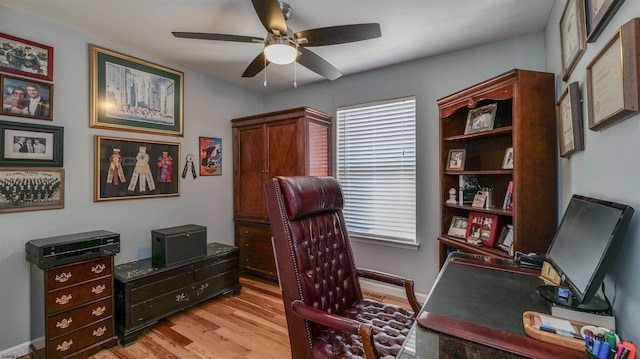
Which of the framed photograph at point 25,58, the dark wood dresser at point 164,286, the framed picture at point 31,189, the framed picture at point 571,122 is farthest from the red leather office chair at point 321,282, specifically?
the framed photograph at point 25,58

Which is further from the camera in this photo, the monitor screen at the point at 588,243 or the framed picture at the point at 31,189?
the framed picture at the point at 31,189

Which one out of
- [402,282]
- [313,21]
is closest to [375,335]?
[402,282]

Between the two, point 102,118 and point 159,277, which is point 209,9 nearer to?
point 102,118

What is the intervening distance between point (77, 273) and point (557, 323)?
2756 millimetres

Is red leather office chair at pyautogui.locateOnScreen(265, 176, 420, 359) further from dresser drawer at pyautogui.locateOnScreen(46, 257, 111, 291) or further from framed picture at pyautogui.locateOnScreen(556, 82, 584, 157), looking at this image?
dresser drawer at pyautogui.locateOnScreen(46, 257, 111, 291)

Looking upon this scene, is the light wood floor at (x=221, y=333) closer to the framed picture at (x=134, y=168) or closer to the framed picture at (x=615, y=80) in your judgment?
the framed picture at (x=134, y=168)

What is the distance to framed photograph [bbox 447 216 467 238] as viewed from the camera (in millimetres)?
2496

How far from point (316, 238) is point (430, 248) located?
5.81ft

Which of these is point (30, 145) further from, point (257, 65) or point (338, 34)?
point (338, 34)

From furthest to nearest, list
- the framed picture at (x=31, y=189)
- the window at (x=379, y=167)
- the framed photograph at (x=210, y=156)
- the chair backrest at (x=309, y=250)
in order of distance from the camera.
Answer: the framed photograph at (x=210, y=156), the window at (x=379, y=167), the framed picture at (x=31, y=189), the chair backrest at (x=309, y=250)

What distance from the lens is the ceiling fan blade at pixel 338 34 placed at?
1.79m

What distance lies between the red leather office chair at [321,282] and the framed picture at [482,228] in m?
1.00

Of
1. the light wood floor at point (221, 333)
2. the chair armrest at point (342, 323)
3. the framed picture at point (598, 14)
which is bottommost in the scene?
the light wood floor at point (221, 333)

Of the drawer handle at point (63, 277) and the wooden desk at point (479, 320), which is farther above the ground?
the wooden desk at point (479, 320)
